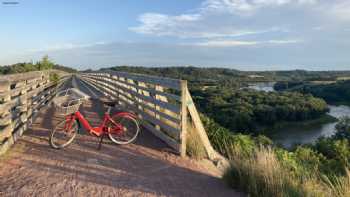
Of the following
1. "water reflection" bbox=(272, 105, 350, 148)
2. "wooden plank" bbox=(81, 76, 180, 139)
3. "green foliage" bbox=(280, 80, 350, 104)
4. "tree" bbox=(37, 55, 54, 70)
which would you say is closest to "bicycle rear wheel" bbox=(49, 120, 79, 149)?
"wooden plank" bbox=(81, 76, 180, 139)

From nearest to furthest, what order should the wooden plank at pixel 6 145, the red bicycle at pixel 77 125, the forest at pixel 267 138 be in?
the forest at pixel 267 138
the wooden plank at pixel 6 145
the red bicycle at pixel 77 125

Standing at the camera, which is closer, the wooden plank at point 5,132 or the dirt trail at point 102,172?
A: the dirt trail at point 102,172

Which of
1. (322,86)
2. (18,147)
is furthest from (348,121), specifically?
(322,86)

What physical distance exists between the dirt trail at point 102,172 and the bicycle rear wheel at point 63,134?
0.15 meters

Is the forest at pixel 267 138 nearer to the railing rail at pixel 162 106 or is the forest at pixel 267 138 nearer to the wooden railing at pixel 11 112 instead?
the railing rail at pixel 162 106

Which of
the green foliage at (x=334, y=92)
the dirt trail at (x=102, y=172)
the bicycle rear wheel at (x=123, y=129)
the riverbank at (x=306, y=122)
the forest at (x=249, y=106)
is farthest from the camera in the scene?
the green foliage at (x=334, y=92)

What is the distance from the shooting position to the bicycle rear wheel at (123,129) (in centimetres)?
666

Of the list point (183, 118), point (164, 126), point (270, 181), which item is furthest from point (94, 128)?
point (270, 181)

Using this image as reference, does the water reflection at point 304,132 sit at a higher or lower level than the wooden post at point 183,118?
lower

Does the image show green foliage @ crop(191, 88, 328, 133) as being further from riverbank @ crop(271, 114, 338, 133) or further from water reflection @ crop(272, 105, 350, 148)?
water reflection @ crop(272, 105, 350, 148)

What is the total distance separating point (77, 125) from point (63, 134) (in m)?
0.33

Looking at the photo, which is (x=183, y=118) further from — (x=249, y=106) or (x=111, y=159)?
(x=249, y=106)

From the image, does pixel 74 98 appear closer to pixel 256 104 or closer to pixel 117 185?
pixel 117 185

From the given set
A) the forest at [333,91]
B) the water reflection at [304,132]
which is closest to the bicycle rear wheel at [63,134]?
the water reflection at [304,132]
